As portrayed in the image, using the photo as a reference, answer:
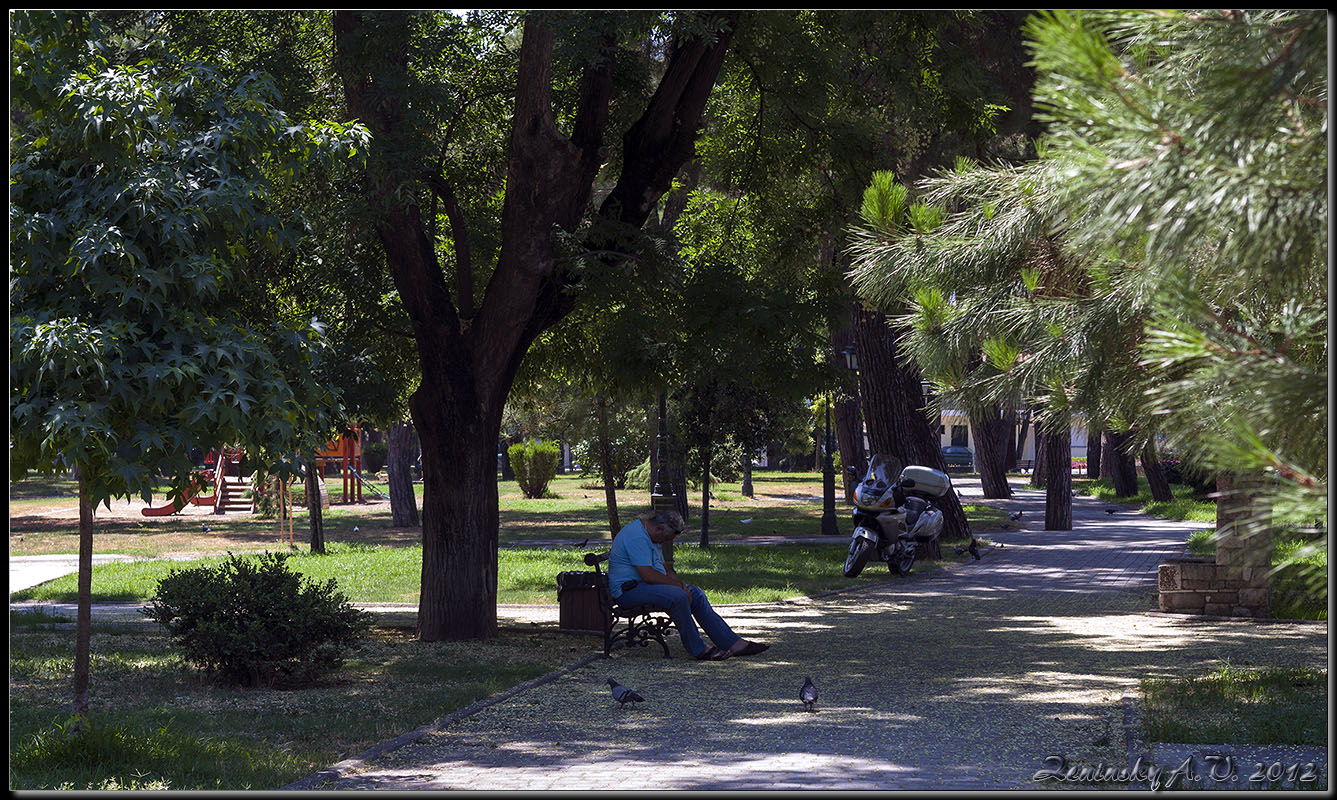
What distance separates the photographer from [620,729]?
7824mm

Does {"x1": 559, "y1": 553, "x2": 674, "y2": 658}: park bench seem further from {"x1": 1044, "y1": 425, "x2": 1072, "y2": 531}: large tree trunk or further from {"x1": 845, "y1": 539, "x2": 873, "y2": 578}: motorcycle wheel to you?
{"x1": 1044, "y1": 425, "x2": 1072, "y2": 531}: large tree trunk

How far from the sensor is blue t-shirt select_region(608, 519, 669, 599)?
1097 centimetres

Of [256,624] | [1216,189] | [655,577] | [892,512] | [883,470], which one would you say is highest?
[1216,189]

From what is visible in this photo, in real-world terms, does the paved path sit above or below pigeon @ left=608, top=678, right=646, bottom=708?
below

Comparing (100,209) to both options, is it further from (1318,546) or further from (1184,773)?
(1184,773)

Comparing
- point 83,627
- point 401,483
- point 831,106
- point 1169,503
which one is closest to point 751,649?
point 83,627

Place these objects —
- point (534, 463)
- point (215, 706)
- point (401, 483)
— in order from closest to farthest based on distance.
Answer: point (215, 706)
point (401, 483)
point (534, 463)

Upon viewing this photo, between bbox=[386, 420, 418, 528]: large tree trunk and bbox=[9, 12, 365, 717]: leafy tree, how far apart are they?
21.8 meters

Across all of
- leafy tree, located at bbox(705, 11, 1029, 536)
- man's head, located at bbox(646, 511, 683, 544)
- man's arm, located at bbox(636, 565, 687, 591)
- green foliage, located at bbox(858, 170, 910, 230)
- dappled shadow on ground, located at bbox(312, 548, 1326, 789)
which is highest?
leafy tree, located at bbox(705, 11, 1029, 536)

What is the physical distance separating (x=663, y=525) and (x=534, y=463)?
31.0 metres

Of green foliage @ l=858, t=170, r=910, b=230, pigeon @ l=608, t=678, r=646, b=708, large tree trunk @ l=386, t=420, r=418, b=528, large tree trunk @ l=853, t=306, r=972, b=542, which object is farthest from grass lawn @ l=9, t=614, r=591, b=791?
large tree trunk @ l=386, t=420, r=418, b=528

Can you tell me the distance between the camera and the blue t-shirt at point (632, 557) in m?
11.0

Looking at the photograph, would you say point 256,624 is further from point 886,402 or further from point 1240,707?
point 886,402

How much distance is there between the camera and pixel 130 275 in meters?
6.36
